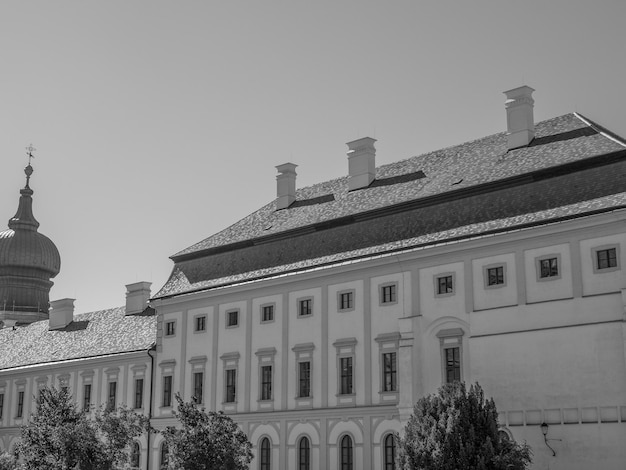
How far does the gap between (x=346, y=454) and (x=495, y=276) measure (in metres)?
9.67

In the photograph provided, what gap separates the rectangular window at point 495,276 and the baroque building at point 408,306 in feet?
0.18

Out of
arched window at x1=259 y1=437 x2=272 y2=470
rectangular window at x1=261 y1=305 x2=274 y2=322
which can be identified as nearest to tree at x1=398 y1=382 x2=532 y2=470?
arched window at x1=259 y1=437 x2=272 y2=470

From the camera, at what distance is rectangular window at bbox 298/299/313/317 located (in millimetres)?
41688

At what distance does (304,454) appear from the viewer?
41.0m

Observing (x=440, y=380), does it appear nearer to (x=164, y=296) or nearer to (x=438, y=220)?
(x=438, y=220)

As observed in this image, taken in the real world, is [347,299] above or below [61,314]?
below

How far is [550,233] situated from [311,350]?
474 inches

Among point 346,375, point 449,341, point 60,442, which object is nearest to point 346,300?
point 346,375

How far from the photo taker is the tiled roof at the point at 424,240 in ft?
108

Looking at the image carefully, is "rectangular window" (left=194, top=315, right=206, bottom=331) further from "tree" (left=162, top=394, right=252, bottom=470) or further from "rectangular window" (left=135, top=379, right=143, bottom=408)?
"tree" (left=162, top=394, right=252, bottom=470)

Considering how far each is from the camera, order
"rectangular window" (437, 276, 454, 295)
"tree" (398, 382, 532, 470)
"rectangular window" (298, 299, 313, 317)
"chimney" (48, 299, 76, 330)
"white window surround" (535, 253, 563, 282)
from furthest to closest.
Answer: "chimney" (48, 299, 76, 330)
"rectangular window" (298, 299, 313, 317)
"rectangular window" (437, 276, 454, 295)
"white window surround" (535, 253, 563, 282)
"tree" (398, 382, 532, 470)

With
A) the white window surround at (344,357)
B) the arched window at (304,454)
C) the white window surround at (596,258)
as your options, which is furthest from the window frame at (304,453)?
the white window surround at (596,258)

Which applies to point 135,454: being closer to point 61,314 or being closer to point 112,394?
point 112,394

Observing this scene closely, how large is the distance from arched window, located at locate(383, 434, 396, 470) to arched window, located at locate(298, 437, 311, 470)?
438 centimetres
